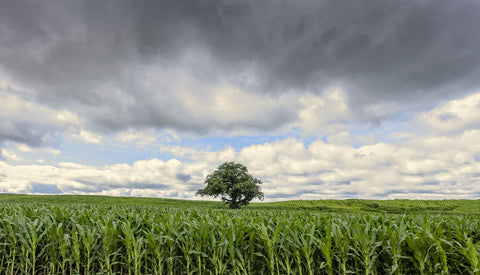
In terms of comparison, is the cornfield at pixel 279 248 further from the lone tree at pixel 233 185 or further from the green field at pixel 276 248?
the lone tree at pixel 233 185

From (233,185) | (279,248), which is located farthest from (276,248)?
(233,185)

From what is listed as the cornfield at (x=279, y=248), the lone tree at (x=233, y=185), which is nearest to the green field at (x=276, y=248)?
the cornfield at (x=279, y=248)

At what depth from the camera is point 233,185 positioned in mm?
43156

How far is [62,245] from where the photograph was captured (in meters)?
6.64

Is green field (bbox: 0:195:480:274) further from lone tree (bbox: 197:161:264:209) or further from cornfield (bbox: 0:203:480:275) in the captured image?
lone tree (bbox: 197:161:264:209)

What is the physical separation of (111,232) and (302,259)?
5.42m

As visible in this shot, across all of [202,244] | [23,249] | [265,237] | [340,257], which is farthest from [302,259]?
[23,249]

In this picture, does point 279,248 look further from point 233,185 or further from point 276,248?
point 233,185

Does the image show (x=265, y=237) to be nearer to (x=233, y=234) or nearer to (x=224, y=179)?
(x=233, y=234)

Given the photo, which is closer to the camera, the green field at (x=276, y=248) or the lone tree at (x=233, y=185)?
the green field at (x=276, y=248)

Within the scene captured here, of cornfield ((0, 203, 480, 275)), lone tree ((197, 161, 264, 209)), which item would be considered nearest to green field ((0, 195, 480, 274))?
cornfield ((0, 203, 480, 275))

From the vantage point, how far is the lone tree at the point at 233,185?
42.3 metres

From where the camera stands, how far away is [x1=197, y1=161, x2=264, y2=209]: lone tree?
4231 cm

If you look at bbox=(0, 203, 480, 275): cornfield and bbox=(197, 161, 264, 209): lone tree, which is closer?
bbox=(0, 203, 480, 275): cornfield
